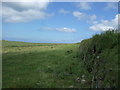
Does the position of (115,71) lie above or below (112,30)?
below

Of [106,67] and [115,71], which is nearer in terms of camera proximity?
[115,71]

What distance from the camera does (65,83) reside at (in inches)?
226

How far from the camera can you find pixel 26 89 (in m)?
5.07

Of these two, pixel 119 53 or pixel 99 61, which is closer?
pixel 119 53

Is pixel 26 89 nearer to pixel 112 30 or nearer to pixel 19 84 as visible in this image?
pixel 19 84

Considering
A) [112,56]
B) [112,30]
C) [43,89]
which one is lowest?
[43,89]

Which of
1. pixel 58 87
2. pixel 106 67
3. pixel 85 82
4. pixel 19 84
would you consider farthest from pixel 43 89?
pixel 106 67

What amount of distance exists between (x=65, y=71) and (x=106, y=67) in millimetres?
2877

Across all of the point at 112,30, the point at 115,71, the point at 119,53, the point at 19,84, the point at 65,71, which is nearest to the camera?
the point at 115,71

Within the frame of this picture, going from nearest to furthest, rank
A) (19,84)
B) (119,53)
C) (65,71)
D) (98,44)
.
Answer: (119,53)
(19,84)
(98,44)
(65,71)

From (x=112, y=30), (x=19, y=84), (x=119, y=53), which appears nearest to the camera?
(x=119, y=53)

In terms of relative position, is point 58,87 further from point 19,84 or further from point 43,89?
point 19,84

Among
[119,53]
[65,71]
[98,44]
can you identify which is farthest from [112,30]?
[65,71]

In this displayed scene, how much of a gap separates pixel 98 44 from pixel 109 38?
2.13 feet
